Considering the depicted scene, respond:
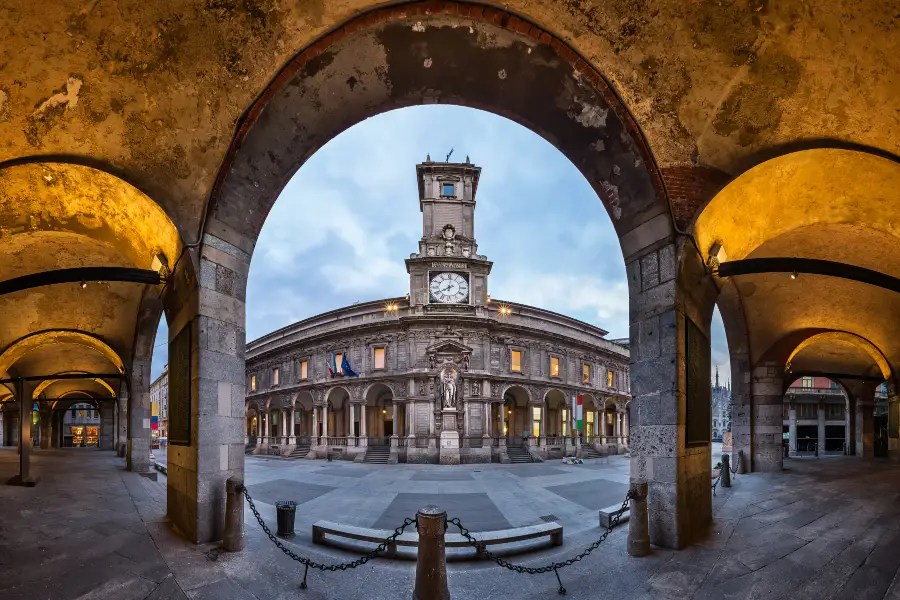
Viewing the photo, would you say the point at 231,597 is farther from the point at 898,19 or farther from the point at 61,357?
the point at 61,357

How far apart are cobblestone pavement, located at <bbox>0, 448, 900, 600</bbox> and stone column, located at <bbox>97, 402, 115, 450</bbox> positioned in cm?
2860

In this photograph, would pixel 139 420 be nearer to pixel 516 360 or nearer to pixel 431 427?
pixel 431 427

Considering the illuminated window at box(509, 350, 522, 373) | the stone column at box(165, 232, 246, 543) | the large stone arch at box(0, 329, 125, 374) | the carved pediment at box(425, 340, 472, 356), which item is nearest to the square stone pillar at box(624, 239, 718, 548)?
the stone column at box(165, 232, 246, 543)

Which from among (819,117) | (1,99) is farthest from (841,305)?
(1,99)

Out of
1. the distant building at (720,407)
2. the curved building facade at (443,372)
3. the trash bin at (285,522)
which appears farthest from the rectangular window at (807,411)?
the distant building at (720,407)

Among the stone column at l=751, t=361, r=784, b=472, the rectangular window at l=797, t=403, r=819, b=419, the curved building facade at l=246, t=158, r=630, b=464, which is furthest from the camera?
the rectangular window at l=797, t=403, r=819, b=419

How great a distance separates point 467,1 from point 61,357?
2297 centimetres

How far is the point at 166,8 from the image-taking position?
514 cm

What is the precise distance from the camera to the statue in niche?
94.6 feet

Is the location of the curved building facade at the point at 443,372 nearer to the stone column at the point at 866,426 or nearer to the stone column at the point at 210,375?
the stone column at the point at 866,426

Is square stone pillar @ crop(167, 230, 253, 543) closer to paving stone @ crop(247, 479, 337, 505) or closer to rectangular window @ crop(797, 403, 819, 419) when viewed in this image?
paving stone @ crop(247, 479, 337, 505)

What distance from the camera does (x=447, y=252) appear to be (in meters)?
31.1

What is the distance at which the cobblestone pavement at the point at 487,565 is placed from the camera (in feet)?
16.4

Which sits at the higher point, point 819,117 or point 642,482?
point 819,117
